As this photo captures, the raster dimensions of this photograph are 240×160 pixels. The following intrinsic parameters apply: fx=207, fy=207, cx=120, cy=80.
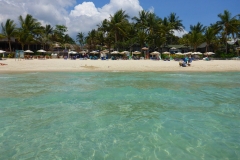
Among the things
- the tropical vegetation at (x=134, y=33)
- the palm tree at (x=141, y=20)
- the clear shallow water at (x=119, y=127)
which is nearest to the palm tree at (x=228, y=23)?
the tropical vegetation at (x=134, y=33)

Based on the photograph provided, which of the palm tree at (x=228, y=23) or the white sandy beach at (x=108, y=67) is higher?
the palm tree at (x=228, y=23)

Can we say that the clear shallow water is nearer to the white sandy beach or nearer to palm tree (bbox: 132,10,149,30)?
the white sandy beach

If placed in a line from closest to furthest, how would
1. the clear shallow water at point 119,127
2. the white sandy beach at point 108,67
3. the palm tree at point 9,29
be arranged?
the clear shallow water at point 119,127 → the white sandy beach at point 108,67 → the palm tree at point 9,29

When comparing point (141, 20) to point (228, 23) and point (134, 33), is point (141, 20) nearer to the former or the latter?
point (134, 33)

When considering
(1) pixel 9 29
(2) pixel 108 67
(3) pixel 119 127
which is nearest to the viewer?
(3) pixel 119 127

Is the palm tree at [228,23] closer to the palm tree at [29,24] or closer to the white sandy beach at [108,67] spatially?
the white sandy beach at [108,67]

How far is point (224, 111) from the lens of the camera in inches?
252

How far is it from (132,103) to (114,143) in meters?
3.37

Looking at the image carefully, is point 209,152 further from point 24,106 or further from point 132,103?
point 24,106

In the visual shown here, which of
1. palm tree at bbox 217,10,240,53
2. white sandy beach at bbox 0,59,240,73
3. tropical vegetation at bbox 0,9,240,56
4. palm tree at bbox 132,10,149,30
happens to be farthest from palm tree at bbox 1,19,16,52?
palm tree at bbox 217,10,240,53

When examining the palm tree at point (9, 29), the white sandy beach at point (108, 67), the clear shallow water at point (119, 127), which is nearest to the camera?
the clear shallow water at point (119, 127)

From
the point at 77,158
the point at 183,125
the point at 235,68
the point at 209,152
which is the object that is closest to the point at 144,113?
the point at 183,125

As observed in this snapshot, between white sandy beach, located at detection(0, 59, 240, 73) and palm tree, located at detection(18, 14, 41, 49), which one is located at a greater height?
palm tree, located at detection(18, 14, 41, 49)

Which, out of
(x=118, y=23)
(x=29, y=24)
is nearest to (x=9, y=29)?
(x=29, y=24)
